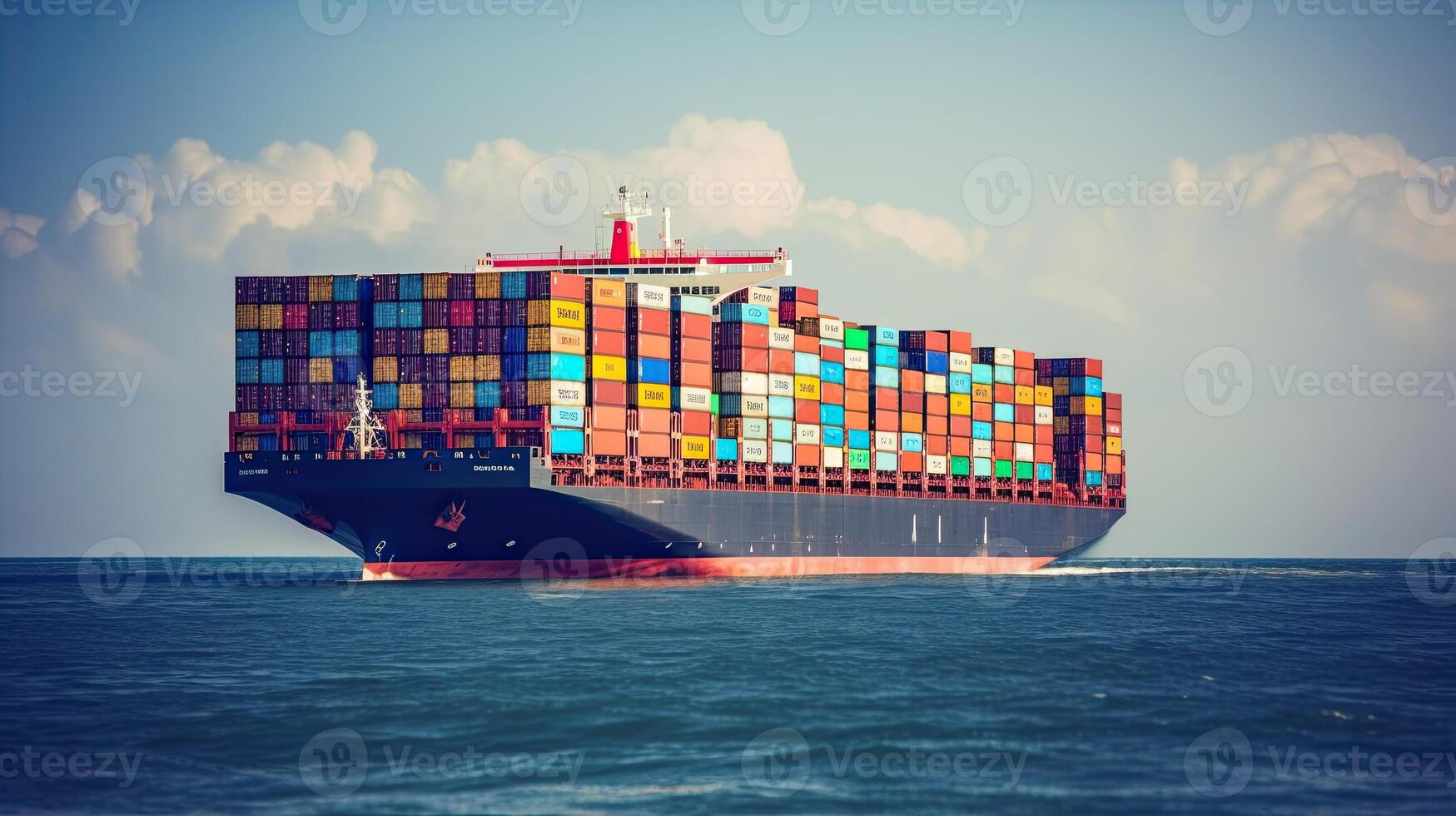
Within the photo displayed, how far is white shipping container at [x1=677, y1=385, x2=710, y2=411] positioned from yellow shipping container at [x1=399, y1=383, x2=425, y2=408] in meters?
13.5

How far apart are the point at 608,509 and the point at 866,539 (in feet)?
80.5

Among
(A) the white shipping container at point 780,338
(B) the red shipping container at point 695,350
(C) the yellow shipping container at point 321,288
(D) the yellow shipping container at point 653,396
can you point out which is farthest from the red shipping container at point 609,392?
(C) the yellow shipping container at point 321,288

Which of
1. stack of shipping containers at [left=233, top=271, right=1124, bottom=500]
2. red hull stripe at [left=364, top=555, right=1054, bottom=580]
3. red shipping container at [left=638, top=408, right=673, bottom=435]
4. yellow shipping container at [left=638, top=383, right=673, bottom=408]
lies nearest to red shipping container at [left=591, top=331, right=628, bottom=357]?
stack of shipping containers at [left=233, top=271, right=1124, bottom=500]

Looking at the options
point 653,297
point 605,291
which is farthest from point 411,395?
point 653,297

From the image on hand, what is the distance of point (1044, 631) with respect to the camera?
1898 inches

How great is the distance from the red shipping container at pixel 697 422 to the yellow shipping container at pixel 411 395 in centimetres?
1378

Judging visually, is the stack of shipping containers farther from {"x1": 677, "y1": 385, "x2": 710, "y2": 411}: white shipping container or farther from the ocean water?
the ocean water

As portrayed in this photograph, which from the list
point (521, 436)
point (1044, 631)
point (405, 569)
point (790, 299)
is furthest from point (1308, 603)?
point (405, 569)

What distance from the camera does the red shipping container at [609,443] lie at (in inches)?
2670

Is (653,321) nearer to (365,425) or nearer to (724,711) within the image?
(365,425)

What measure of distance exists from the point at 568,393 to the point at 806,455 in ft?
63.3

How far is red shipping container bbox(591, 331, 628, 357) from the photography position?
67750 millimetres

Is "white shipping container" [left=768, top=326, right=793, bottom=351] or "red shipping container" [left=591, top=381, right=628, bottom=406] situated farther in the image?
"white shipping container" [left=768, top=326, right=793, bottom=351]

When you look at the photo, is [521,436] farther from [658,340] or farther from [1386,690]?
[1386,690]
